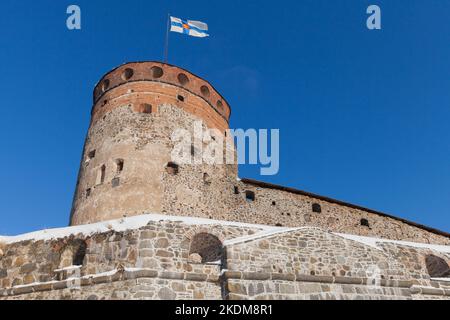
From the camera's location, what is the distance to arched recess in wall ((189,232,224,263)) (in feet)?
32.8

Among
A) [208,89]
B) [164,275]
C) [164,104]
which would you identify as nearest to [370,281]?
[164,275]

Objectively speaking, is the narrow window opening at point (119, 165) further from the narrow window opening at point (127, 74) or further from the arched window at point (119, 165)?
the narrow window opening at point (127, 74)

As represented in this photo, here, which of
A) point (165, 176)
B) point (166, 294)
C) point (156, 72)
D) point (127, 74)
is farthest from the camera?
point (127, 74)

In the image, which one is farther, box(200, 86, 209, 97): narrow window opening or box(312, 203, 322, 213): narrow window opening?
box(200, 86, 209, 97): narrow window opening

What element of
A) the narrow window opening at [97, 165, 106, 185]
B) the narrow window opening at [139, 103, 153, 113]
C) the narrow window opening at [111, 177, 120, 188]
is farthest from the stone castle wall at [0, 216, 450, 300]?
the narrow window opening at [139, 103, 153, 113]

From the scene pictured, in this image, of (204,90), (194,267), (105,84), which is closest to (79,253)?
(194,267)

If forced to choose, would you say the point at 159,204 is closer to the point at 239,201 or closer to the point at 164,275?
the point at 239,201

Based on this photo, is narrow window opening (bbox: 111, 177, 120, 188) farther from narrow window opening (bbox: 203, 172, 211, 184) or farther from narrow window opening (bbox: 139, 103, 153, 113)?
narrow window opening (bbox: 203, 172, 211, 184)

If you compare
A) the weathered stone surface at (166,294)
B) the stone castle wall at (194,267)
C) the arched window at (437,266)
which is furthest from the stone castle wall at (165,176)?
the weathered stone surface at (166,294)

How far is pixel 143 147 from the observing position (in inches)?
634

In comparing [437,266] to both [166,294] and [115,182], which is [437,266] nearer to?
[166,294]

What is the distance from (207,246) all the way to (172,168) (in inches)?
252

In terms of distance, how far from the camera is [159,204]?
1498 cm
